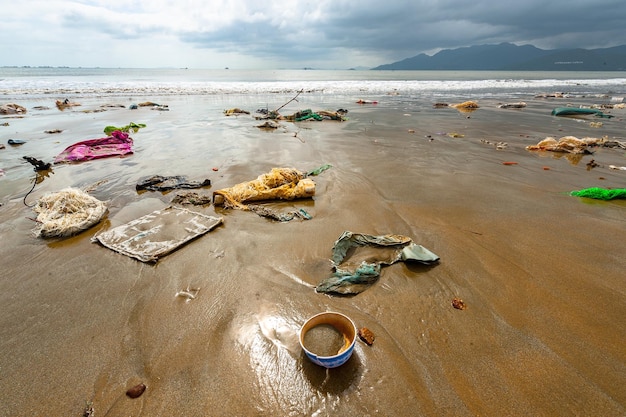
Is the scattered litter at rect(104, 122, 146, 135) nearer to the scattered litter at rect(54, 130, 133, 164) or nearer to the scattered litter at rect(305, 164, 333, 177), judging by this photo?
the scattered litter at rect(54, 130, 133, 164)

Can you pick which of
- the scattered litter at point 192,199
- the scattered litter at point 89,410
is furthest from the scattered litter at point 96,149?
the scattered litter at point 89,410

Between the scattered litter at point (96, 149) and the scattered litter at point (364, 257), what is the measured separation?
8.87m

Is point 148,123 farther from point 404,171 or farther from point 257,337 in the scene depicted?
point 257,337

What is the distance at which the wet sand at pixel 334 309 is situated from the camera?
2.17 metres

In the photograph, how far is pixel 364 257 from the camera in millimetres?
3791

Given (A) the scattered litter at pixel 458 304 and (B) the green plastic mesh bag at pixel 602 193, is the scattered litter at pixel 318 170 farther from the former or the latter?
(B) the green plastic mesh bag at pixel 602 193

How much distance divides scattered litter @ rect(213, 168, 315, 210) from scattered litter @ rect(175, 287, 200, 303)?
2266 mm

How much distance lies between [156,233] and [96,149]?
7099mm

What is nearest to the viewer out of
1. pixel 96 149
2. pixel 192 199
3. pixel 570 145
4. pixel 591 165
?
pixel 192 199

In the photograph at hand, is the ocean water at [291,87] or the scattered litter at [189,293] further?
the ocean water at [291,87]

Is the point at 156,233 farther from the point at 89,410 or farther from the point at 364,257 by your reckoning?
the point at 364,257

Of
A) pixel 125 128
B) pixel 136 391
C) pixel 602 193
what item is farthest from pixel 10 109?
pixel 602 193

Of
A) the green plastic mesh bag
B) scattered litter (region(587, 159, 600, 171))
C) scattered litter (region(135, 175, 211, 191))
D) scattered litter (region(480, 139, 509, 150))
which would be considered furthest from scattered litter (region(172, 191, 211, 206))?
scattered litter (region(587, 159, 600, 171))

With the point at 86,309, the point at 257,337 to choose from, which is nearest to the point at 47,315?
the point at 86,309
